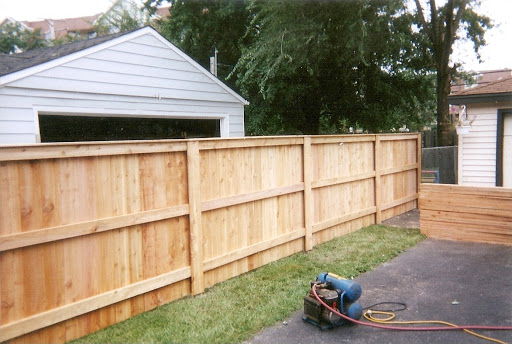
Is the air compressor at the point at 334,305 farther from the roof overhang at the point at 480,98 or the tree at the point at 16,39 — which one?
the tree at the point at 16,39

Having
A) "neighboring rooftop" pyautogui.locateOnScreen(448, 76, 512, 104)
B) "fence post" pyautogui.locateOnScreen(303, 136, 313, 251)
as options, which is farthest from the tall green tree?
"fence post" pyautogui.locateOnScreen(303, 136, 313, 251)

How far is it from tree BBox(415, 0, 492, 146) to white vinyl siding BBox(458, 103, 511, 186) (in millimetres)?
3332

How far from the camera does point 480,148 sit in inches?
349

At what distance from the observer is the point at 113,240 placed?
13.4 feet

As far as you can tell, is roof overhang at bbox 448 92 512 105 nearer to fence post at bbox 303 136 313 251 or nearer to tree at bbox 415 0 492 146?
tree at bbox 415 0 492 146

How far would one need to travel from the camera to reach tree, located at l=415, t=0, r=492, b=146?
12.1m

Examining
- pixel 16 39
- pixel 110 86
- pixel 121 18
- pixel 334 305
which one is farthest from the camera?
pixel 121 18

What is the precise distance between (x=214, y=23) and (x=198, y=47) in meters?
1.30

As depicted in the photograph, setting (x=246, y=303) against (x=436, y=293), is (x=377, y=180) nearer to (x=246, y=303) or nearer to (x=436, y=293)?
(x=436, y=293)

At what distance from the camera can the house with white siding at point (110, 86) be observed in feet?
21.1

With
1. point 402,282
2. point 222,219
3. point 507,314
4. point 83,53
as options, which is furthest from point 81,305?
point 83,53

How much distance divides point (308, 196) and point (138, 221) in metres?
3.06

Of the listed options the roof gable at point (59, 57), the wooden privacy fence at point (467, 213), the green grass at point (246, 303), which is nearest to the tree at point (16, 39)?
the roof gable at point (59, 57)

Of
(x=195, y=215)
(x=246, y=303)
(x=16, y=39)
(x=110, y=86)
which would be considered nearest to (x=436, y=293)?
(x=246, y=303)
